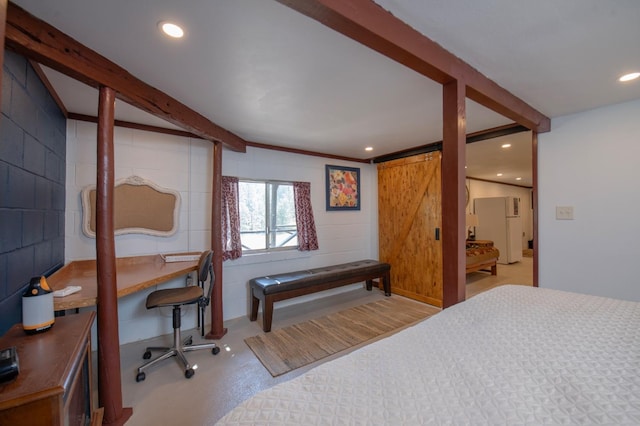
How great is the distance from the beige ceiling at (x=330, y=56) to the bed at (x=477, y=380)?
1463mm

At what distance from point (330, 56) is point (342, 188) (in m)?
2.86

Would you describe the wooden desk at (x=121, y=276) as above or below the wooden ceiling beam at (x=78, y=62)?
below

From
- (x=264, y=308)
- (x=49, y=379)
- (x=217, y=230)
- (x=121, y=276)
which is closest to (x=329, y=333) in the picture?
(x=264, y=308)

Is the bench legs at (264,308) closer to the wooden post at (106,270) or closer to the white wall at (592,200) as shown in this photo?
the wooden post at (106,270)

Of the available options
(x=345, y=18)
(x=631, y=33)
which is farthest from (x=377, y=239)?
(x=345, y=18)

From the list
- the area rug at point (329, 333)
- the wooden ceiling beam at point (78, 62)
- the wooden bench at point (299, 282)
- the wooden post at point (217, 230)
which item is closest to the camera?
the wooden ceiling beam at point (78, 62)

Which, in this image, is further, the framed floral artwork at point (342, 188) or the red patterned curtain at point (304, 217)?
the framed floral artwork at point (342, 188)

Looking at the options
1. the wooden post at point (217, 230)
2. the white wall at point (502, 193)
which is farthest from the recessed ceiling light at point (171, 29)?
the white wall at point (502, 193)

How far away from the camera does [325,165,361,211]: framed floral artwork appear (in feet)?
13.9

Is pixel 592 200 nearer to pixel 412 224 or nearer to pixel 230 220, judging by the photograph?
pixel 412 224

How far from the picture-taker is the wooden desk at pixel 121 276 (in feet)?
4.99

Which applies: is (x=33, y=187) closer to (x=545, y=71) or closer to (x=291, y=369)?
(x=291, y=369)

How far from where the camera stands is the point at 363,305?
12.2ft

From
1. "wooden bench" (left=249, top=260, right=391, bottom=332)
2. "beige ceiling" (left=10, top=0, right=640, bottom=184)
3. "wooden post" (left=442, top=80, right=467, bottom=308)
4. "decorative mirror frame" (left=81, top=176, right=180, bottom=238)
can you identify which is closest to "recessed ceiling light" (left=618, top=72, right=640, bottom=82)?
"beige ceiling" (left=10, top=0, right=640, bottom=184)
